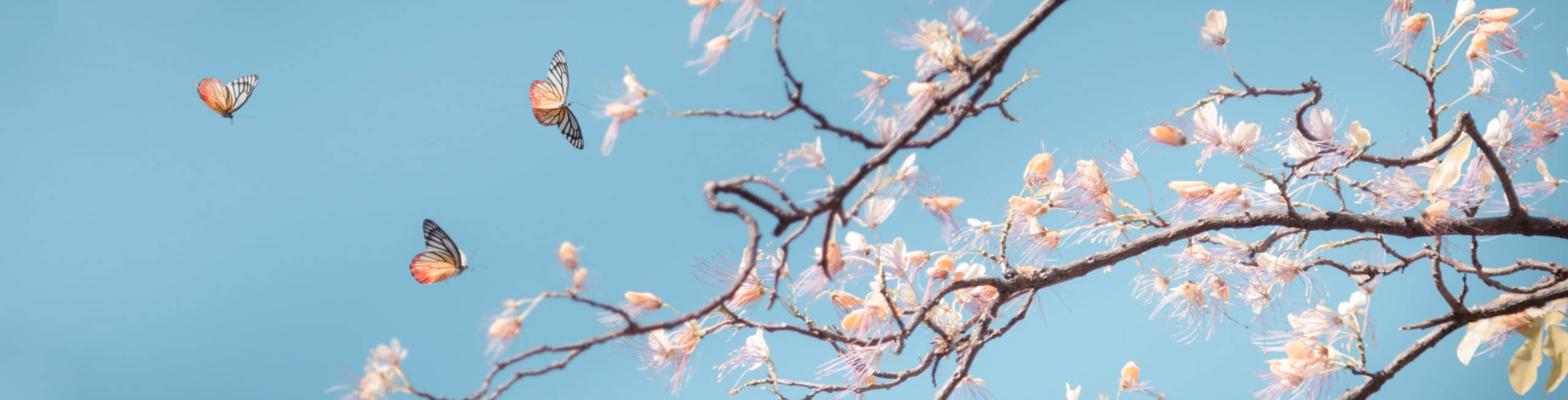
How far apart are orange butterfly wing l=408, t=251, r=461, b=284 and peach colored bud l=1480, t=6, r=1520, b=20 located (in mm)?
1815

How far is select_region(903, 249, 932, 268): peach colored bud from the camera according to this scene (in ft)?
3.93

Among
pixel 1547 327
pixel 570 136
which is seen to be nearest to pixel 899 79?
pixel 1547 327

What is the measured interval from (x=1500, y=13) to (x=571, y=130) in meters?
1.85

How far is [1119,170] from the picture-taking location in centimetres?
131

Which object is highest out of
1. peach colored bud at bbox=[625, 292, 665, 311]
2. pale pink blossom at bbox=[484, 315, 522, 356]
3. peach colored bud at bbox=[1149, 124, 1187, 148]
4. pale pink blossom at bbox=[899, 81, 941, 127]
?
peach colored bud at bbox=[1149, 124, 1187, 148]

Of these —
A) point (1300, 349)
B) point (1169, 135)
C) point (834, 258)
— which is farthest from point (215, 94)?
point (1300, 349)

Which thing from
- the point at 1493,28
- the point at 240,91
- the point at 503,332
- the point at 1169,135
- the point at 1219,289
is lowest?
the point at 503,332

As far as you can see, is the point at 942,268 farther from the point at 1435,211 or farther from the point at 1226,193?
the point at 1435,211

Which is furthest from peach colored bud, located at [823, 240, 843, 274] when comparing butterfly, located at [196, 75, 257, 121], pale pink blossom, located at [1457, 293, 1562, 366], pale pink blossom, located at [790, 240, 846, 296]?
butterfly, located at [196, 75, 257, 121]

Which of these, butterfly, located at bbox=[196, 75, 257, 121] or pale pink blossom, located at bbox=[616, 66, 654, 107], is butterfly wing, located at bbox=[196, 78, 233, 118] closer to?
butterfly, located at bbox=[196, 75, 257, 121]

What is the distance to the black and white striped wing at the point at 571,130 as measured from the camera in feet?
7.24

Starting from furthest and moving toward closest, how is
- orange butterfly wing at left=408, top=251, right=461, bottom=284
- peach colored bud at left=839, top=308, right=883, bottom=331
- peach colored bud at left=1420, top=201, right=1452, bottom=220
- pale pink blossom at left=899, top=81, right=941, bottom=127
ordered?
orange butterfly wing at left=408, top=251, right=461, bottom=284, peach colored bud at left=1420, top=201, right=1452, bottom=220, peach colored bud at left=839, top=308, right=883, bottom=331, pale pink blossom at left=899, top=81, right=941, bottom=127

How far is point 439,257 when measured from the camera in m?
1.83

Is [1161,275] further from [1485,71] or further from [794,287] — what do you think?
[794,287]
